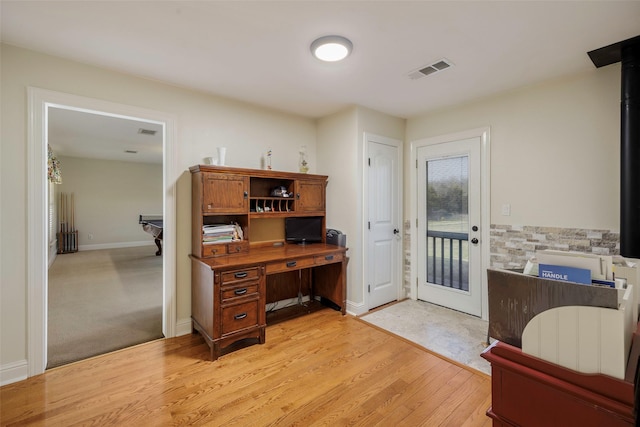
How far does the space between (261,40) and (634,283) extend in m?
2.46

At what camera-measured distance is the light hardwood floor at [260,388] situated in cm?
182

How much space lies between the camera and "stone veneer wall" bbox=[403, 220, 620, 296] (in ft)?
8.13

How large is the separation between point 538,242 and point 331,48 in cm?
267

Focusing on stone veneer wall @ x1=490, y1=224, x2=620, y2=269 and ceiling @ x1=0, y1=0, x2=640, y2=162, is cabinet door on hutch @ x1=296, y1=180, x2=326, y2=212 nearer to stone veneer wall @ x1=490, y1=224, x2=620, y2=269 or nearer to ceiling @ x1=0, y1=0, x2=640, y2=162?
ceiling @ x1=0, y1=0, x2=640, y2=162

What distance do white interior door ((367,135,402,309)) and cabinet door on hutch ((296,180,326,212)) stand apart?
0.60 metres

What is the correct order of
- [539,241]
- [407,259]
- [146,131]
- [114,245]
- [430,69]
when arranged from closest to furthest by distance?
[430,69], [539,241], [407,259], [146,131], [114,245]

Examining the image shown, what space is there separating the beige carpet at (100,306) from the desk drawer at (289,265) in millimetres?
1334

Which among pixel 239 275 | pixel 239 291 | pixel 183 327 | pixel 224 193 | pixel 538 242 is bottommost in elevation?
pixel 183 327

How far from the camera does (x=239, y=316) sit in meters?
2.61

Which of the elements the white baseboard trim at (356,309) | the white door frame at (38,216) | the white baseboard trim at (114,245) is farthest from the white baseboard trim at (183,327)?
the white baseboard trim at (114,245)

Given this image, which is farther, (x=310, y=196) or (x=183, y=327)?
(x=310, y=196)

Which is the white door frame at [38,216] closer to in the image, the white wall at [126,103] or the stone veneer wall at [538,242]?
the white wall at [126,103]

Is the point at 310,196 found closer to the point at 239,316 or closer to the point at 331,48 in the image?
the point at 239,316

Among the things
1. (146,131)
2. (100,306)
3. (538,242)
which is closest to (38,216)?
(100,306)
